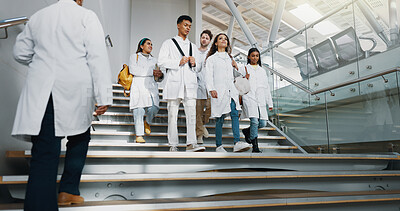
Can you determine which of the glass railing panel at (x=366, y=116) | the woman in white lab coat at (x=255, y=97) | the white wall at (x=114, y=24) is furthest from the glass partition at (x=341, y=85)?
the white wall at (x=114, y=24)

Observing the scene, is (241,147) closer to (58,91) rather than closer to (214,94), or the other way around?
(214,94)

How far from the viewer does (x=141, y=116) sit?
4.44 meters

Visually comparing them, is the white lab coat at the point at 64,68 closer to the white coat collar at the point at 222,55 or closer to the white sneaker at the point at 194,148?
the white sneaker at the point at 194,148

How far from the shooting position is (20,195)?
2303 mm

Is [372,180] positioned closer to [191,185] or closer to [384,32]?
[191,185]

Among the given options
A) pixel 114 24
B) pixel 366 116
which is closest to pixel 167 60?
pixel 366 116

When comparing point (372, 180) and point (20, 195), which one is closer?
point (20, 195)

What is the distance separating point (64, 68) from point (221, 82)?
232cm

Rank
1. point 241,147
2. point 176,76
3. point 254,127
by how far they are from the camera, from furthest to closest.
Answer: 1. point 254,127
2. point 176,76
3. point 241,147

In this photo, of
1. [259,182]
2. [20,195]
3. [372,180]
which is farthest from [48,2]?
[372,180]

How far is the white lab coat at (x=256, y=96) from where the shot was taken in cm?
414

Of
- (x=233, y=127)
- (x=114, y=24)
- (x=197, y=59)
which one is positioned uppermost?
(x=114, y=24)

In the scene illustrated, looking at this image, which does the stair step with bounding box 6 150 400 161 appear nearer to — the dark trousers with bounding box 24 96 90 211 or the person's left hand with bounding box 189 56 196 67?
the dark trousers with bounding box 24 96 90 211

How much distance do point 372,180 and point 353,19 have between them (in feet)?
11.5
